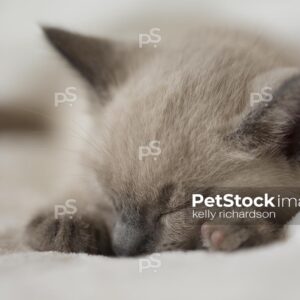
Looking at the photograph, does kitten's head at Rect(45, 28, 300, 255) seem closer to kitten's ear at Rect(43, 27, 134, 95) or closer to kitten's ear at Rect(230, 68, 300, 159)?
kitten's ear at Rect(230, 68, 300, 159)

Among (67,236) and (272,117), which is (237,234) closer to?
(272,117)

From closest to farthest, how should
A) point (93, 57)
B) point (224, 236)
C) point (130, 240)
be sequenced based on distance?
point (224, 236) → point (130, 240) → point (93, 57)

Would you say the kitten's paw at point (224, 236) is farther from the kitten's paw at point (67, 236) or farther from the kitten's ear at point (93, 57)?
the kitten's ear at point (93, 57)

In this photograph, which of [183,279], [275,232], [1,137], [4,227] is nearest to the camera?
[183,279]

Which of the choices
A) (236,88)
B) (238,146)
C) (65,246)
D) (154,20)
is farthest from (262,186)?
(154,20)

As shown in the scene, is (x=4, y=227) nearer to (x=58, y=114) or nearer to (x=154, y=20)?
(x=58, y=114)

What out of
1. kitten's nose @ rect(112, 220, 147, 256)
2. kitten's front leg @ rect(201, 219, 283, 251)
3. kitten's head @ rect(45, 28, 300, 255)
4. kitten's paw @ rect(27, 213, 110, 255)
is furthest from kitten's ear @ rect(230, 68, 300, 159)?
kitten's paw @ rect(27, 213, 110, 255)

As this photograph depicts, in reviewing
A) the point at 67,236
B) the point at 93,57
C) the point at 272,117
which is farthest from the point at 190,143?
the point at 93,57
